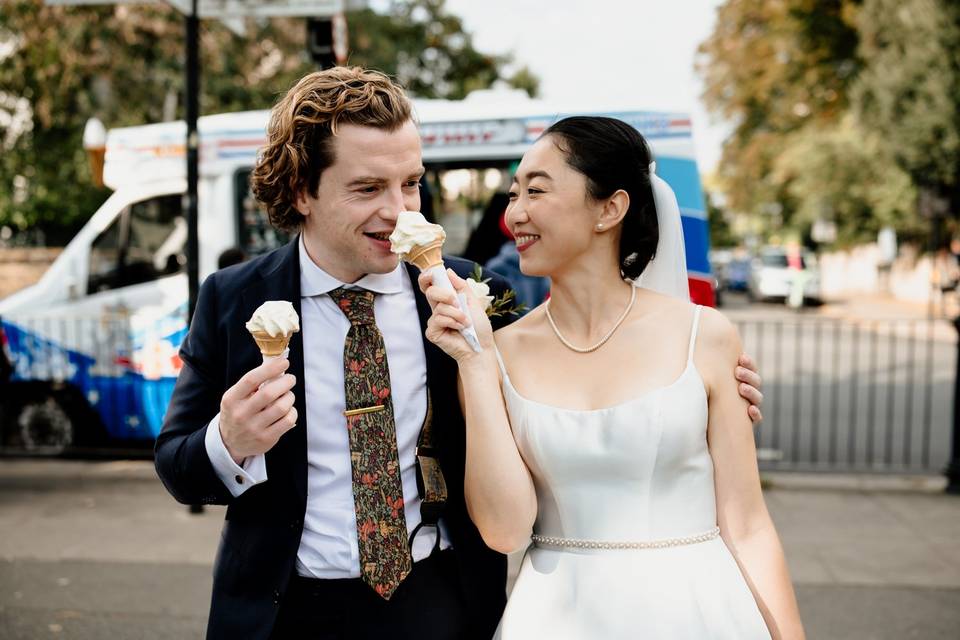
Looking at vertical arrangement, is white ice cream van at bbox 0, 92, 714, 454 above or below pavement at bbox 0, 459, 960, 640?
above

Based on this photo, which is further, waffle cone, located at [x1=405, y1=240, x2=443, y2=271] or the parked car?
the parked car

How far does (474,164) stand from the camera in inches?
318

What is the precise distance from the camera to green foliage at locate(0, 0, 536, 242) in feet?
56.5

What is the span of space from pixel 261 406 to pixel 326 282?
47 cm

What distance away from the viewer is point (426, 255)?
1.89 meters

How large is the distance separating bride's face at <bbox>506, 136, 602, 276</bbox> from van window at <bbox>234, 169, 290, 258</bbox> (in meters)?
6.38

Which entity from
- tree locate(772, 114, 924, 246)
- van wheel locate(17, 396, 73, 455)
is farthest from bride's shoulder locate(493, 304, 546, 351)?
tree locate(772, 114, 924, 246)

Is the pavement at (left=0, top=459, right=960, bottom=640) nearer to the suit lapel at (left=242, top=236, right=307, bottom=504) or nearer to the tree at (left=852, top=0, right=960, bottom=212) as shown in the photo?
the suit lapel at (left=242, top=236, right=307, bottom=504)

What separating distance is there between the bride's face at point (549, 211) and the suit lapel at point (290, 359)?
A: 54cm

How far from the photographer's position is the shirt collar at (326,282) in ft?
7.03

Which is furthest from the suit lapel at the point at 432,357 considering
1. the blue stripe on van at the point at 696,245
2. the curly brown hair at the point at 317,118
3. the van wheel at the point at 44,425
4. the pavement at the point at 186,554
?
the van wheel at the point at 44,425

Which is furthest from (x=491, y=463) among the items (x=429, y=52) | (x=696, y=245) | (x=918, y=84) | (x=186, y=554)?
(x=918, y=84)

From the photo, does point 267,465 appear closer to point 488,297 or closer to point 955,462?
point 488,297

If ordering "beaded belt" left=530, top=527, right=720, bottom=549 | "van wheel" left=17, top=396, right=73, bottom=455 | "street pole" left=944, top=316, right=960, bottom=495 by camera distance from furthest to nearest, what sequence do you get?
1. "van wheel" left=17, top=396, right=73, bottom=455
2. "street pole" left=944, top=316, right=960, bottom=495
3. "beaded belt" left=530, top=527, right=720, bottom=549
